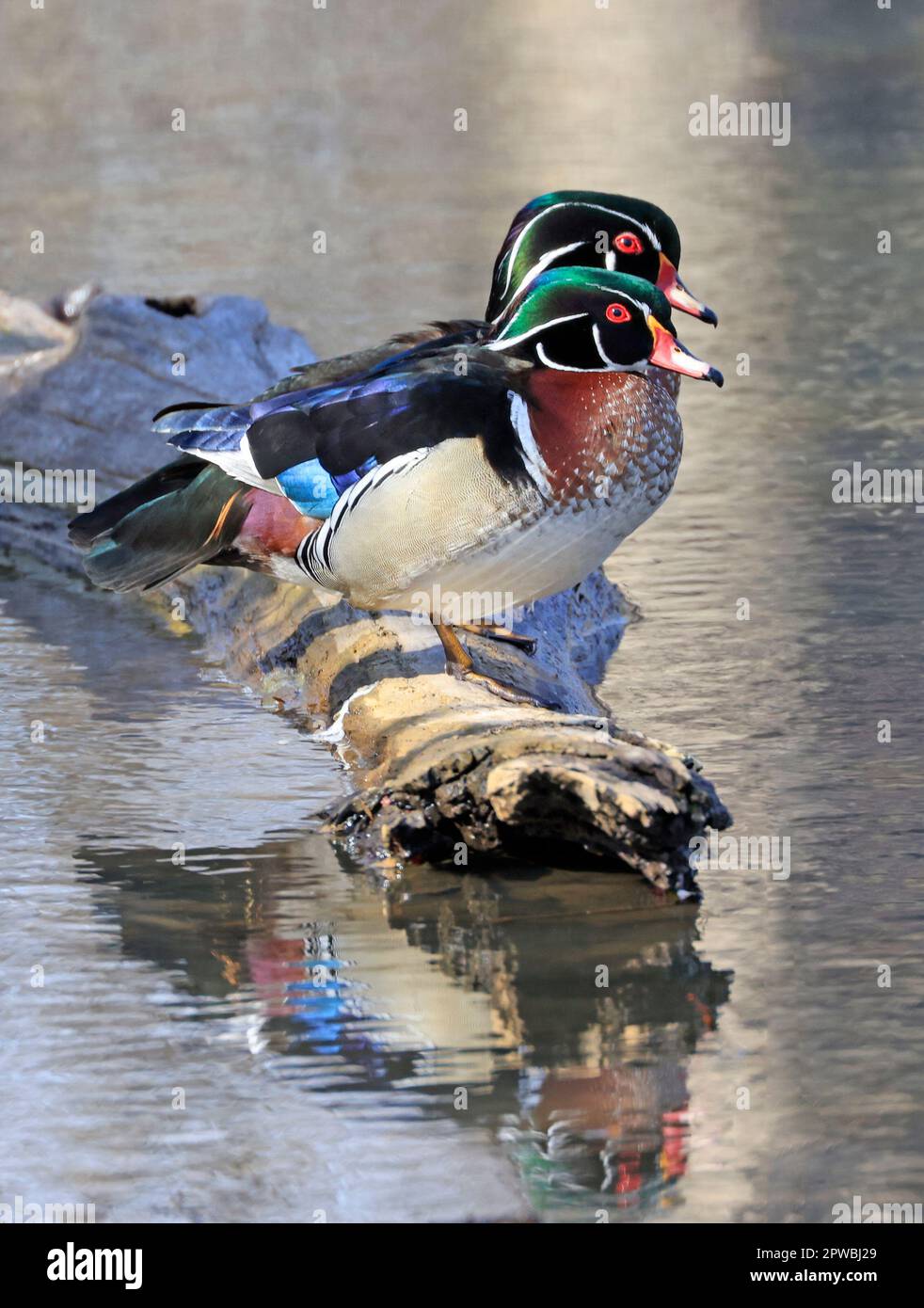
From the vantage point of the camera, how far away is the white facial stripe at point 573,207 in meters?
6.75

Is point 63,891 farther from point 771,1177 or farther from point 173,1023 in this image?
point 771,1177

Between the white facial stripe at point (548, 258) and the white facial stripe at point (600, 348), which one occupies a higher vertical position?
the white facial stripe at point (548, 258)

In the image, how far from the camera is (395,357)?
667cm

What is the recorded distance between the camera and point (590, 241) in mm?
6816

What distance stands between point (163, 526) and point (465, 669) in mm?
1027

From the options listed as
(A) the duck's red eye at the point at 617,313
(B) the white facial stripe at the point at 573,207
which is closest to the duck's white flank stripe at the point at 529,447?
(A) the duck's red eye at the point at 617,313

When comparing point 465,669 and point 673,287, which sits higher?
point 673,287

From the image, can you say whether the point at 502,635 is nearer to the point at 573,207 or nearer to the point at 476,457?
the point at 476,457

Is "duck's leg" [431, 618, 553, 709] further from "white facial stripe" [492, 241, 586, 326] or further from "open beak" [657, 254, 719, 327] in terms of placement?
"open beak" [657, 254, 719, 327]

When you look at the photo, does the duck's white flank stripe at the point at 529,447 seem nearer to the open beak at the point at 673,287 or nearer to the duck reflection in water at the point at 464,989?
the open beak at the point at 673,287

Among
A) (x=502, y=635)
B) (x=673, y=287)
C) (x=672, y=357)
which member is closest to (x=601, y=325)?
(x=672, y=357)

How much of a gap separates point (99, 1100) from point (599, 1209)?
1132 millimetres

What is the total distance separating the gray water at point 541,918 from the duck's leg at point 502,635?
411 millimetres
